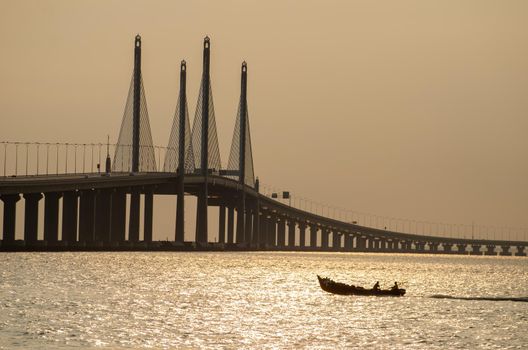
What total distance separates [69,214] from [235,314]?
102 m

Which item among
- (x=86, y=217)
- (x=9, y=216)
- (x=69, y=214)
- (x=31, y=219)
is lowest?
(x=31, y=219)

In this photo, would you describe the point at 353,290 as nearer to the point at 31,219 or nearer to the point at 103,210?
the point at 31,219

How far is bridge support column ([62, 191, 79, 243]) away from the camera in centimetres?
19070

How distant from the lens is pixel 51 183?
583 ft

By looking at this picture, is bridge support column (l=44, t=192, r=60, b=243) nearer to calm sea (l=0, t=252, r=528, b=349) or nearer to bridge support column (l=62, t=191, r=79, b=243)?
bridge support column (l=62, t=191, r=79, b=243)

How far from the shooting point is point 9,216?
177 m

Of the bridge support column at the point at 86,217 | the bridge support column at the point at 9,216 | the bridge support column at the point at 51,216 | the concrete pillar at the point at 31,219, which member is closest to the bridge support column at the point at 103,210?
the bridge support column at the point at 86,217

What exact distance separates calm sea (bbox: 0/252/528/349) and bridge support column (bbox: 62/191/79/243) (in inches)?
1875

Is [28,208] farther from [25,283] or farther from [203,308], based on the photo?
[203,308]

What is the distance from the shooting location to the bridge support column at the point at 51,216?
608 feet

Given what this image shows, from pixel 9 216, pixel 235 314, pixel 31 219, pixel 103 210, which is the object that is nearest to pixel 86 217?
pixel 103 210

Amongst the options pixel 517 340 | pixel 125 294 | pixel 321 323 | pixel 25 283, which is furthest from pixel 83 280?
pixel 517 340

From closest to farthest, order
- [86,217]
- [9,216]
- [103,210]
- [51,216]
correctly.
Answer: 1. [9,216]
2. [51,216]
3. [86,217]
4. [103,210]

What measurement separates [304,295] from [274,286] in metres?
13.2
